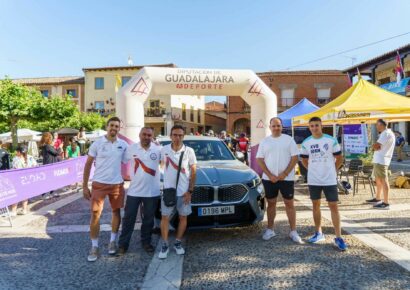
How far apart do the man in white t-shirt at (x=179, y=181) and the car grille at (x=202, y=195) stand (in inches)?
12.9

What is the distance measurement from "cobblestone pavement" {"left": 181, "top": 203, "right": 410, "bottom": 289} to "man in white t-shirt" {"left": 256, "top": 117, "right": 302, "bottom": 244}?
1.16ft

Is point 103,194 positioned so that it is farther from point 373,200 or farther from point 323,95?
point 323,95

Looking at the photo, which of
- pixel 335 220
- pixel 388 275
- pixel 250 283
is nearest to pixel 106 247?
pixel 250 283

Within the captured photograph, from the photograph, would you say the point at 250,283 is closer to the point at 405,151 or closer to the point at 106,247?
the point at 106,247

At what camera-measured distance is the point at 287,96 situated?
35156mm

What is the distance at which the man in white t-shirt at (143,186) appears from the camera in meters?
4.29

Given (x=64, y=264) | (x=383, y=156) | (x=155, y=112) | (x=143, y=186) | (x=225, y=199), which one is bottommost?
(x=64, y=264)

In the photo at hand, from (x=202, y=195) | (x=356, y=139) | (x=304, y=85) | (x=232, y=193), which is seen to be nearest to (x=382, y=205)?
(x=232, y=193)

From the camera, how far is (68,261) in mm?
4129

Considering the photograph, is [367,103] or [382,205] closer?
[382,205]

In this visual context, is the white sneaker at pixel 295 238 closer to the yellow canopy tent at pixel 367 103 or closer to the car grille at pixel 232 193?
the car grille at pixel 232 193

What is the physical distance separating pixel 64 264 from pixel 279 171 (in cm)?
310

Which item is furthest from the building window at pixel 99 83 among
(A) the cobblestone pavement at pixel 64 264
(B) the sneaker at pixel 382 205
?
(B) the sneaker at pixel 382 205

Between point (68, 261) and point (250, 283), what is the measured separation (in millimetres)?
2289
